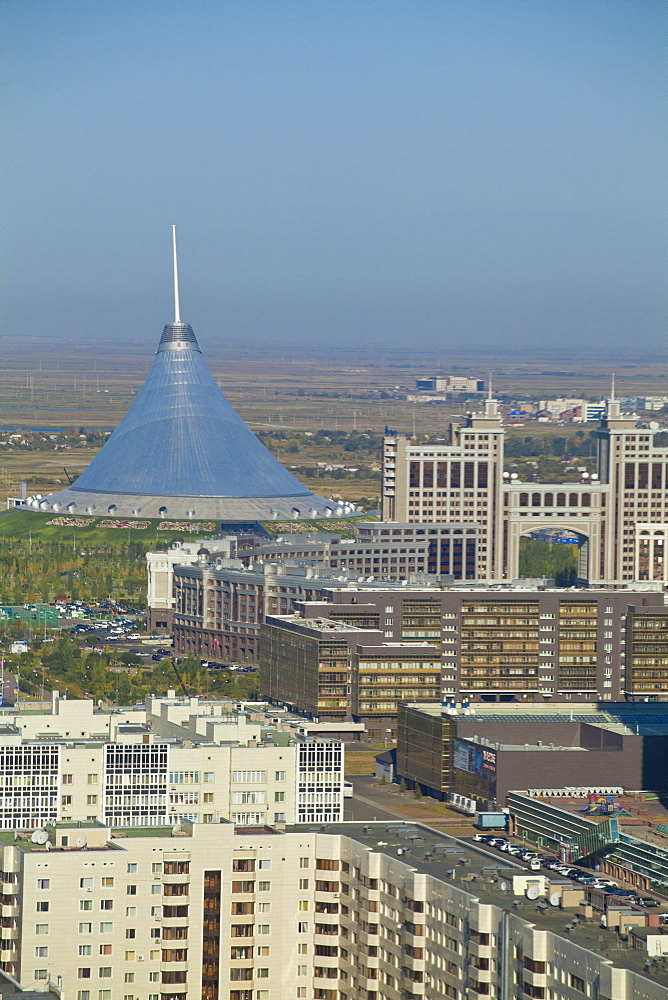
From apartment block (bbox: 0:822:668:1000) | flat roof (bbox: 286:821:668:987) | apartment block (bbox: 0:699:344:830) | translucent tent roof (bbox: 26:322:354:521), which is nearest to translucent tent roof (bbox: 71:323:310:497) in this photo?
A: translucent tent roof (bbox: 26:322:354:521)

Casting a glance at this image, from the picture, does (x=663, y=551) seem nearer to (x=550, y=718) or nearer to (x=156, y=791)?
(x=550, y=718)

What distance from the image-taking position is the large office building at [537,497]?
77.2 m

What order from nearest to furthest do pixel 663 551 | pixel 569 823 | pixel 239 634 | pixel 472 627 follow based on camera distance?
pixel 569 823 → pixel 472 627 → pixel 239 634 → pixel 663 551

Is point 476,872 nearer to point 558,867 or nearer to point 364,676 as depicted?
point 558,867

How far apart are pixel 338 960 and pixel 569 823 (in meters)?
11.5

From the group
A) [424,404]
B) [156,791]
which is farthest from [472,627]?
[424,404]

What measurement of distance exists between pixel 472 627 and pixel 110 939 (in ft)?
92.0

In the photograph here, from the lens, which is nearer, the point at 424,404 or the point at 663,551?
the point at 663,551

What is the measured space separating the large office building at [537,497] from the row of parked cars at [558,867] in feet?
127

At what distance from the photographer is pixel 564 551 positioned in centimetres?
8431

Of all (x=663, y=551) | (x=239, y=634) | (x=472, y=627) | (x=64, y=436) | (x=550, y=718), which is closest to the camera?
(x=550, y=718)

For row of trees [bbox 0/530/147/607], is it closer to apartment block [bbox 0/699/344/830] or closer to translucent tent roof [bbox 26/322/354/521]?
translucent tent roof [bbox 26/322/354/521]

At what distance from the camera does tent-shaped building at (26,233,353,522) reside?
85812mm

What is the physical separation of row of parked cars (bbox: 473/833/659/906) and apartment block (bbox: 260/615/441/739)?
11.4m
